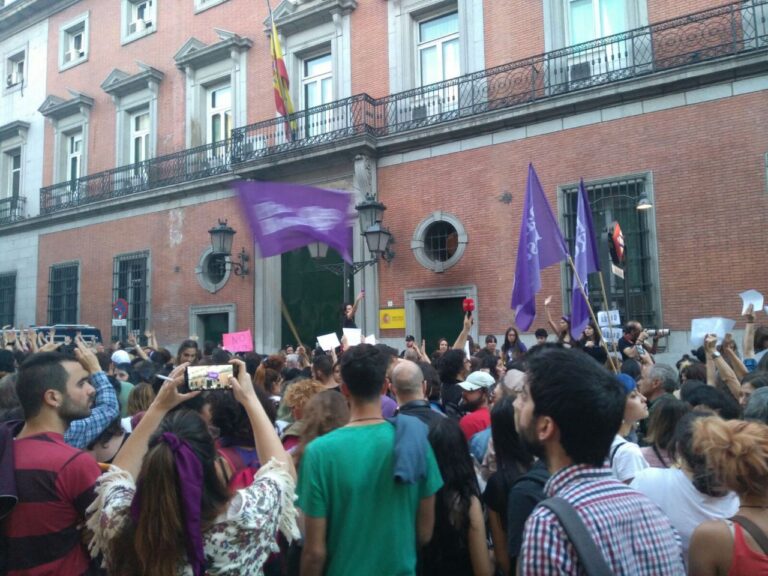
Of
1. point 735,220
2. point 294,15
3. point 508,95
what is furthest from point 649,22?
point 294,15

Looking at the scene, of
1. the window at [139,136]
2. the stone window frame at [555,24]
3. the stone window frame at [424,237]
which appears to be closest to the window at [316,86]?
the stone window frame at [424,237]

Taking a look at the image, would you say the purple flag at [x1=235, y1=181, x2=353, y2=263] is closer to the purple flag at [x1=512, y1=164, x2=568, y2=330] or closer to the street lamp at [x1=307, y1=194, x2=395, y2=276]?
the purple flag at [x1=512, y1=164, x2=568, y2=330]

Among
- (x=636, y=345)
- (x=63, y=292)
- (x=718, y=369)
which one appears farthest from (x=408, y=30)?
(x=63, y=292)

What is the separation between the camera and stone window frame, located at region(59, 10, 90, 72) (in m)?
21.6

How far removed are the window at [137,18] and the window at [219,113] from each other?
3659 mm

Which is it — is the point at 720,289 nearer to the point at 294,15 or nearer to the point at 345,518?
the point at 345,518

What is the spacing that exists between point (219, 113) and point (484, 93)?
866 cm

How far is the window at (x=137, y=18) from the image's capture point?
20.2 metres

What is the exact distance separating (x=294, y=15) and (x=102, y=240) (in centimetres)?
934

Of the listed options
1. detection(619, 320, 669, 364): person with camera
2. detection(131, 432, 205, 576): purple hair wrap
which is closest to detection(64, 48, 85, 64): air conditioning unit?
detection(619, 320, 669, 364): person with camera

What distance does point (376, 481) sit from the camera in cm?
274

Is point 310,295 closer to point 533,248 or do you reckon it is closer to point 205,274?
point 205,274

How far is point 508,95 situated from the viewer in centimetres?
1321

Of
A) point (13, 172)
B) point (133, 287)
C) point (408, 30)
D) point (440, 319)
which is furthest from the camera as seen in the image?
point (13, 172)
